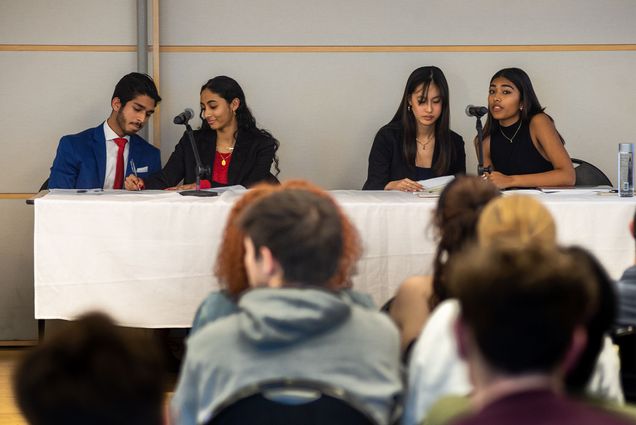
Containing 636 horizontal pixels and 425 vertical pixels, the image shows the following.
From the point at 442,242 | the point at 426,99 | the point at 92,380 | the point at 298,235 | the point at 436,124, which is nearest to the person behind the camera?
the point at 92,380

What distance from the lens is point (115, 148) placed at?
15.0ft

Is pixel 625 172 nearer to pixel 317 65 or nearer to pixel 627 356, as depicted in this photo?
pixel 317 65

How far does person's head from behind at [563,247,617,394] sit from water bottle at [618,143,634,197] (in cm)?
254

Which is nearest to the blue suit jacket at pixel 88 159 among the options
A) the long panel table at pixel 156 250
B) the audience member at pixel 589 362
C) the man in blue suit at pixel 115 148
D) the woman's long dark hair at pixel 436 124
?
the man in blue suit at pixel 115 148

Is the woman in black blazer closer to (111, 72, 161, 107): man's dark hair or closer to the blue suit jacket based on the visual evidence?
the blue suit jacket

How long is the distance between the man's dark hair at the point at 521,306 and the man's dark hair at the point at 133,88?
3.53 meters

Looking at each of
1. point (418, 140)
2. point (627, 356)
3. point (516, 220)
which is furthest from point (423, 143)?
point (516, 220)

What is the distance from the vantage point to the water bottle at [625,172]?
12.6 ft

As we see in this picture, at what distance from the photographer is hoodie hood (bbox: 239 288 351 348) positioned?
1604mm

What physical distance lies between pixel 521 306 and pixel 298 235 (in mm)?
729

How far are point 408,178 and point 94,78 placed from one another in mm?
1619

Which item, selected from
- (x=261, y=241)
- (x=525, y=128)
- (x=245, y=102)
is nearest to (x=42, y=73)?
(x=245, y=102)

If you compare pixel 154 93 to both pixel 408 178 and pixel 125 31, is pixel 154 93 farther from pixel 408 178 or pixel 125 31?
pixel 408 178

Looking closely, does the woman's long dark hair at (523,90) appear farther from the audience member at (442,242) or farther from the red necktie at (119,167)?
the audience member at (442,242)
